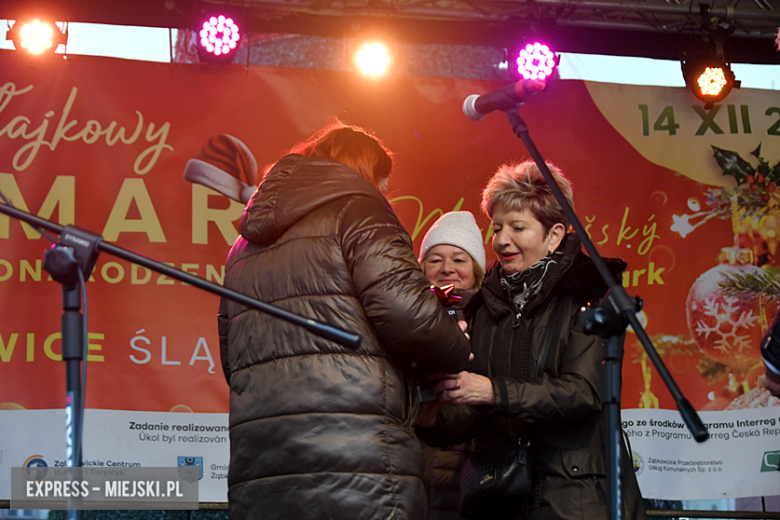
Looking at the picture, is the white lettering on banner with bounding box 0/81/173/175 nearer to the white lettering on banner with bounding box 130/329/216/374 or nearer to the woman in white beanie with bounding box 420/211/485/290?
the white lettering on banner with bounding box 130/329/216/374

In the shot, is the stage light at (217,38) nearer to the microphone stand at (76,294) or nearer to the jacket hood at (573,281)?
the jacket hood at (573,281)

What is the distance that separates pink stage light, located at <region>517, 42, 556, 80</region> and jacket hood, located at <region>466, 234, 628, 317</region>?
7.43ft

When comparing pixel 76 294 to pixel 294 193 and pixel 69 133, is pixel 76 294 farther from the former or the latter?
pixel 69 133

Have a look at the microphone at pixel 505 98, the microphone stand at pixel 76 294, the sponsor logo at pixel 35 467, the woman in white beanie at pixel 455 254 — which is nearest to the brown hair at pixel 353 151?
the microphone at pixel 505 98

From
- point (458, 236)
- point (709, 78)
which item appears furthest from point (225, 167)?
point (709, 78)

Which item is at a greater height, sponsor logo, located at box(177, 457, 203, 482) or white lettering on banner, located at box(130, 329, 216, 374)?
white lettering on banner, located at box(130, 329, 216, 374)

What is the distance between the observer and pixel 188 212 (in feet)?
12.7

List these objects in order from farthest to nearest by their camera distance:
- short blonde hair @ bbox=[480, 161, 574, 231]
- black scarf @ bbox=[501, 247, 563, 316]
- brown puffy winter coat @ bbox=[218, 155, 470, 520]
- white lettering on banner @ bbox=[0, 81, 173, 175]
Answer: white lettering on banner @ bbox=[0, 81, 173, 175]
short blonde hair @ bbox=[480, 161, 574, 231]
black scarf @ bbox=[501, 247, 563, 316]
brown puffy winter coat @ bbox=[218, 155, 470, 520]

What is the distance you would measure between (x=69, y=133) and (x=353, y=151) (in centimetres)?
245

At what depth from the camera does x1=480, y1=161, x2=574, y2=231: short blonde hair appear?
2189mm

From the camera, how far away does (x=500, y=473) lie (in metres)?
1.91

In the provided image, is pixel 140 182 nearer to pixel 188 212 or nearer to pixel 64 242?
pixel 188 212

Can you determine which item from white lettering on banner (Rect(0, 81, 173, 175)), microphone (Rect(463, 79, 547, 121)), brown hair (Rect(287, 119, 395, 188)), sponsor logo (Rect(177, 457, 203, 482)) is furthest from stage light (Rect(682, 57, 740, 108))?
sponsor logo (Rect(177, 457, 203, 482))

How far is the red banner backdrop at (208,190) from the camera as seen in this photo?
3.71 m
